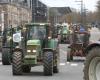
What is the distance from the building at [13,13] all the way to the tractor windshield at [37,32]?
Answer: 70970 millimetres

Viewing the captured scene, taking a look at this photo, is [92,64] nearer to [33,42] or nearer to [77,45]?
[33,42]

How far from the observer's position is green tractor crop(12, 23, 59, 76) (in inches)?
729

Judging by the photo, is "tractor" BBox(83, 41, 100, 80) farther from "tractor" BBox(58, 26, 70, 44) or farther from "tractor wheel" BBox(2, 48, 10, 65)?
"tractor" BBox(58, 26, 70, 44)

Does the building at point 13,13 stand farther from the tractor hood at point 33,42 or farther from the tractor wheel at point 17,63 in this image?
the tractor wheel at point 17,63

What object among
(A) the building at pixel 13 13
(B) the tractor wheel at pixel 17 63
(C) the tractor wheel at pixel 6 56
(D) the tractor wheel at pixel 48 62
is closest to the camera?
(D) the tractor wheel at pixel 48 62

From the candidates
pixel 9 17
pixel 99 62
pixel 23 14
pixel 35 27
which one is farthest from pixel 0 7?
pixel 99 62

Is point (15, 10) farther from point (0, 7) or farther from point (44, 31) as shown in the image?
point (44, 31)

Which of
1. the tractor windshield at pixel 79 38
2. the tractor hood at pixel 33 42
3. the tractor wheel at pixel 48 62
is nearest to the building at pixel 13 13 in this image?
the tractor windshield at pixel 79 38

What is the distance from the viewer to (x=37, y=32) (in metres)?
20.2

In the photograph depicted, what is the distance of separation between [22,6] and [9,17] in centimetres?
2260

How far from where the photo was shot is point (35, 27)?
20.4 metres

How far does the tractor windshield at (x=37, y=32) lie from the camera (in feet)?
66.2

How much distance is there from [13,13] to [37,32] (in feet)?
305

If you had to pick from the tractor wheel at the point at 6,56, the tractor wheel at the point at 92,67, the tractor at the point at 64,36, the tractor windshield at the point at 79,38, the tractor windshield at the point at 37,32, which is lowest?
the tractor at the point at 64,36
